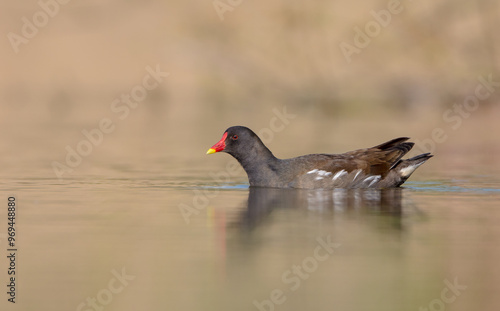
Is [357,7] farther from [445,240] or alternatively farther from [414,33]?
[445,240]

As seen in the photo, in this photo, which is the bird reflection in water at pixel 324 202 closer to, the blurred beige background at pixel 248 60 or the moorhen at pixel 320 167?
the moorhen at pixel 320 167

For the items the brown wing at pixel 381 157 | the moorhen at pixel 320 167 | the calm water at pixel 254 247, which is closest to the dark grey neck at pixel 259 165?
the moorhen at pixel 320 167

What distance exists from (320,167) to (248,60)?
1932 cm

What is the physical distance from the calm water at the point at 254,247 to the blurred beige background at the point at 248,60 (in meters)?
12.8

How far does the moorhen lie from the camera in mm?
12648

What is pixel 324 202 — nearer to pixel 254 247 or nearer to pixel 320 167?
pixel 320 167

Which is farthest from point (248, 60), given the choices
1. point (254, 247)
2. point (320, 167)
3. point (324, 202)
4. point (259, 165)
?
point (254, 247)

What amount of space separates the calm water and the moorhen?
30cm

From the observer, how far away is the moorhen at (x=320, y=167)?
12648 millimetres

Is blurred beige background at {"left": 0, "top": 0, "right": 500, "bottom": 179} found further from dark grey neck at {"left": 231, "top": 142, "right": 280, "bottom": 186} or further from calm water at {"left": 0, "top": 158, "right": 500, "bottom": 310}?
calm water at {"left": 0, "top": 158, "right": 500, "bottom": 310}

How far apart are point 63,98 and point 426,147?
17.2m

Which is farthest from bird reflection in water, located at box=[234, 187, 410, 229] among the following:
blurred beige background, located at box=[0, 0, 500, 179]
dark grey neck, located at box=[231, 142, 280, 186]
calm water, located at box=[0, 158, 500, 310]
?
blurred beige background, located at box=[0, 0, 500, 179]

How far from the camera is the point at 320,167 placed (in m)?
12.6

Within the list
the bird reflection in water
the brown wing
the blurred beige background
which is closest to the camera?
the bird reflection in water
